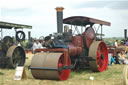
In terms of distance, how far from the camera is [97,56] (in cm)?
791

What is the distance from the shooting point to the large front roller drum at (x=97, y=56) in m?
7.53

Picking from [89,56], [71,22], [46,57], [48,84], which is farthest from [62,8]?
[48,84]

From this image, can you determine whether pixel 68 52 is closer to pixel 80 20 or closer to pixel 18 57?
pixel 80 20

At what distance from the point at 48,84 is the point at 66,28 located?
10.5 feet

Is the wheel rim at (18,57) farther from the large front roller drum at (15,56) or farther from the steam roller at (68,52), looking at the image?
the steam roller at (68,52)

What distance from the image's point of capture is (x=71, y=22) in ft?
26.7

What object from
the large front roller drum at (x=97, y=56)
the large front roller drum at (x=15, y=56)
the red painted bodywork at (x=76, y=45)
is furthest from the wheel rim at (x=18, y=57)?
the large front roller drum at (x=97, y=56)

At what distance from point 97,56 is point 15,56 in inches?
148

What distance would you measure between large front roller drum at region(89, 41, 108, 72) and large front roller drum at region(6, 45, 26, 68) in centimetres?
346

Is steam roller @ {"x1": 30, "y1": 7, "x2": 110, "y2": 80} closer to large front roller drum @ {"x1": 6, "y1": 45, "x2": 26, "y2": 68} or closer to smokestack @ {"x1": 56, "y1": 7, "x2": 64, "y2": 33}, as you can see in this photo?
smokestack @ {"x1": 56, "y1": 7, "x2": 64, "y2": 33}

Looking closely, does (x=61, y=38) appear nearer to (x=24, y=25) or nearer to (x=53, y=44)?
(x=53, y=44)

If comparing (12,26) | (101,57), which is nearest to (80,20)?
(101,57)

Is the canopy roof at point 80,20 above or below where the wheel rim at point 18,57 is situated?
above

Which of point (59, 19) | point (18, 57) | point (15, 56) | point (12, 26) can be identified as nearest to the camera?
point (59, 19)
